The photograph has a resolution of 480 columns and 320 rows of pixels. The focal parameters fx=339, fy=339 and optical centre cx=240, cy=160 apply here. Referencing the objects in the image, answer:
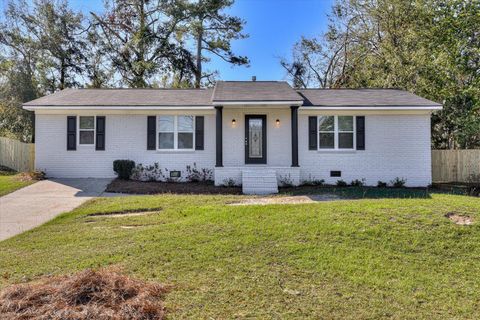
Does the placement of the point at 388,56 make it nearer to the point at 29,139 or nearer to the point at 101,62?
the point at 101,62

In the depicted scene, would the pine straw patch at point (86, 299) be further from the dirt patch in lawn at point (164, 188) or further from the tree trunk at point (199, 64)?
the tree trunk at point (199, 64)

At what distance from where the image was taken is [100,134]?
13109mm

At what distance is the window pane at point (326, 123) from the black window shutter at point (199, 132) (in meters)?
4.53

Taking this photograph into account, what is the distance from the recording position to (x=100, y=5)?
25.0m

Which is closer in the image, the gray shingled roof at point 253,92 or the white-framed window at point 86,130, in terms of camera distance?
the gray shingled roof at point 253,92

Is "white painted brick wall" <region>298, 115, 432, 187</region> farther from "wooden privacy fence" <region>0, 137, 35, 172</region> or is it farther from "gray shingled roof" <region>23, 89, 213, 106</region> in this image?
"wooden privacy fence" <region>0, 137, 35, 172</region>

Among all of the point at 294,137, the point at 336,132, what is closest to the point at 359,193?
the point at 294,137

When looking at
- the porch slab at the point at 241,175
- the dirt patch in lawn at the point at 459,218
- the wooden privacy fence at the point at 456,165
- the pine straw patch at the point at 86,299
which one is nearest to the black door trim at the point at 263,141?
the porch slab at the point at 241,175

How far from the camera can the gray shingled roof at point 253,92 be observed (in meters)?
12.3

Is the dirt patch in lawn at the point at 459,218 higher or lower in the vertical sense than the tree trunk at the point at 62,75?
lower

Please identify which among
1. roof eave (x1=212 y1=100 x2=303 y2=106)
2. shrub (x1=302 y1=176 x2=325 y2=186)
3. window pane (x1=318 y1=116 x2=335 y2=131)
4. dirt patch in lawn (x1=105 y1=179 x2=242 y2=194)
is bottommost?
dirt patch in lawn (x1=105 y1=179 x2=242 y2=194)

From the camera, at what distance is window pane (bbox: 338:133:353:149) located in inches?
512

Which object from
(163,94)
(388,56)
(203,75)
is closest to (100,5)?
(203,75)

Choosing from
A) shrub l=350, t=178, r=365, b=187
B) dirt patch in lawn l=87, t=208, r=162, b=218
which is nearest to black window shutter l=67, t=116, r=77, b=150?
dirt patch in lawn l=87, t=208, r=162, b=218
